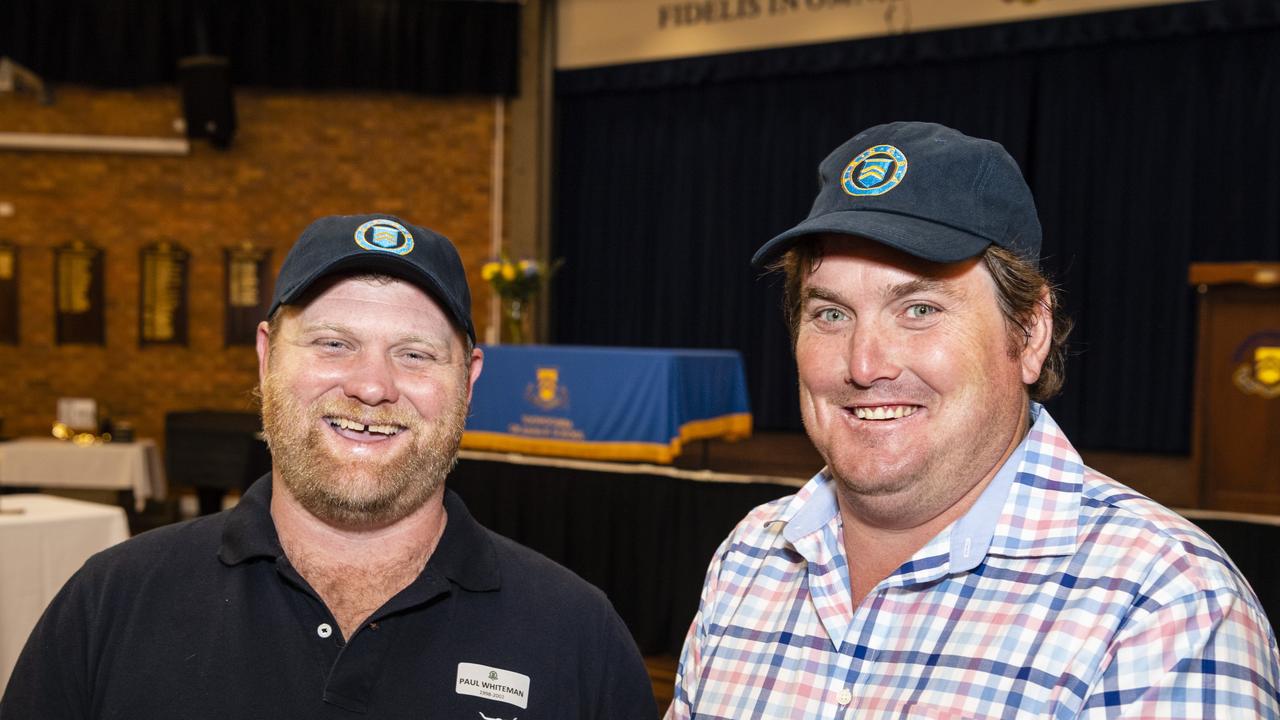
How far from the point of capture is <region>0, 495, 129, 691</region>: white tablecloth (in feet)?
12.4

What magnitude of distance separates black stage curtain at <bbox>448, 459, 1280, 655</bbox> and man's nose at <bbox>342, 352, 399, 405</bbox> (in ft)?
10.5

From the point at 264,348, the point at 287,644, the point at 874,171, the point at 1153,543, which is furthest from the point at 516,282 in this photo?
the point at 1153,543

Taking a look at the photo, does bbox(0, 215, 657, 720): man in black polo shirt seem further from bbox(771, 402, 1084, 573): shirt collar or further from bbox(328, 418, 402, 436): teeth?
bbox(771, 402, 1084, 573): shirt collar

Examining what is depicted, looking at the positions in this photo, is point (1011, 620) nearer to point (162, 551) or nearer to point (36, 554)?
point (162, 551)

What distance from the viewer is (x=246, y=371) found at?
10086 mm

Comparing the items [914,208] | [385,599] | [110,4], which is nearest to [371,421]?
[385,599]

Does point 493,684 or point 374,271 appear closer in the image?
point 493,684

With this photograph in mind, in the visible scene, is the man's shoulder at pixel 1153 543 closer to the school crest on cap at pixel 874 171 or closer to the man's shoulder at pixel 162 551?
the school crest on cap at pixel 874 171

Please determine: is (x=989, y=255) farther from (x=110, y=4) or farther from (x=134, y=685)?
(x=110, y=4)

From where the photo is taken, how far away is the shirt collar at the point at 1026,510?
4.21 feet

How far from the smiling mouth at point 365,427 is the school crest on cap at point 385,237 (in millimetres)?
254

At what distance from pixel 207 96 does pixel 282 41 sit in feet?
3.38

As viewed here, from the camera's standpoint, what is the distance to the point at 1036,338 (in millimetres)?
1430

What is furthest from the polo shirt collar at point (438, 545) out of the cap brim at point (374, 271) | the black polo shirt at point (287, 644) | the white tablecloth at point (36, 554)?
the white tablecloth at point (36, 554)
